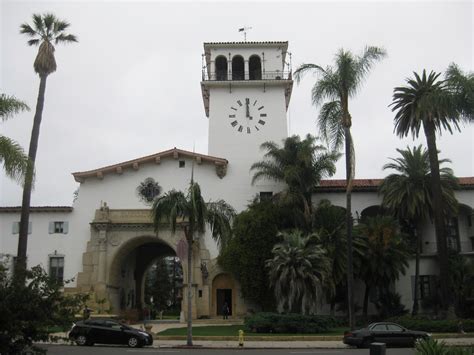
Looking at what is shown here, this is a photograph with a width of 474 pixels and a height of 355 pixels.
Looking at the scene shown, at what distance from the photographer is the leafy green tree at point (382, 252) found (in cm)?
3628

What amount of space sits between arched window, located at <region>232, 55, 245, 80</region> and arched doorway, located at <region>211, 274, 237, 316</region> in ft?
58.8

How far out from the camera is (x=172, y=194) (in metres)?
26.8

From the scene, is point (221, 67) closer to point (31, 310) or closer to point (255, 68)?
point (255, 68)

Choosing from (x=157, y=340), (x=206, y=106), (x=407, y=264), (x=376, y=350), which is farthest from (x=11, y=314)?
(x=206, y=106)

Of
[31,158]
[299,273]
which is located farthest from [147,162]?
[299,273]

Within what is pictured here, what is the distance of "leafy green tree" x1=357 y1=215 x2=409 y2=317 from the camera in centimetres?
3628

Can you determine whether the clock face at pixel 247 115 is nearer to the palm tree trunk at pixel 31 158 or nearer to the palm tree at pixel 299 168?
the palm tree at pixel 299 168

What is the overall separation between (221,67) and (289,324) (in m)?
Result: 26.1

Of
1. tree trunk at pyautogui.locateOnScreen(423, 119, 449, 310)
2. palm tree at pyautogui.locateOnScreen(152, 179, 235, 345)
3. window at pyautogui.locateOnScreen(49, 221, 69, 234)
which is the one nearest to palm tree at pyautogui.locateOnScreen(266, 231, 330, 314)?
A: palm tree at pyautogui.locateOnScreen(152, 179, 235, 345)

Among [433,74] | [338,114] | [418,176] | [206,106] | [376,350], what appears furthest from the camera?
[206,106]

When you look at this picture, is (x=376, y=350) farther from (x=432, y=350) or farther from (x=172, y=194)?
(x=172, y=194)

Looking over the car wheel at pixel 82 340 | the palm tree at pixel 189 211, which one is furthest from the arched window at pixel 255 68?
the car wheel at pixel 82 340

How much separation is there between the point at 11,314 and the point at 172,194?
53.9 feet

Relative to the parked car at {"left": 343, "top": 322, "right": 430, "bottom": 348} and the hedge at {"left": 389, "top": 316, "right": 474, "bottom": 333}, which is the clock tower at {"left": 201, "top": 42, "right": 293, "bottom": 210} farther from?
the parked car at {"left": 343, "top": 322, "right": 430, "bottom": 348}
